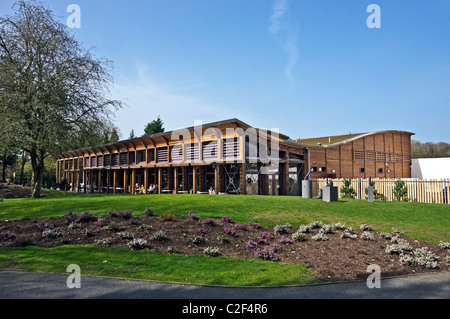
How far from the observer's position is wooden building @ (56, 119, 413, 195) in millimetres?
25891

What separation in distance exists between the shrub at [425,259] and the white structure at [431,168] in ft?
152

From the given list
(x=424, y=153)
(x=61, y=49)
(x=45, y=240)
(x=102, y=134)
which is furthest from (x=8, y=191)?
(x=424, y=153)

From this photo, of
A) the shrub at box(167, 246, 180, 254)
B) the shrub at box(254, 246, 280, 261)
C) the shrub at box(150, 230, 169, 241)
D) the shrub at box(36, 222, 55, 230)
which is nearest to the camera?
the shrub at box(254, 246, 280, 261)

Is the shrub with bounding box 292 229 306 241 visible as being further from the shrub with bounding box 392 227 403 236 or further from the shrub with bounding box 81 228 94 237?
the shrub with bounding box 81 228 94 237

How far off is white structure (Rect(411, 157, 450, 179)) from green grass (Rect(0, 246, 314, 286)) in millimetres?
50050

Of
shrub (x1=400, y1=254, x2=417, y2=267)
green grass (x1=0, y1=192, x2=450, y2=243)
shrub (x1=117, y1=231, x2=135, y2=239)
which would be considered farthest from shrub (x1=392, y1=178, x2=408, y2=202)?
shrub (x1=117, y1=231, x2=135, y2=239)

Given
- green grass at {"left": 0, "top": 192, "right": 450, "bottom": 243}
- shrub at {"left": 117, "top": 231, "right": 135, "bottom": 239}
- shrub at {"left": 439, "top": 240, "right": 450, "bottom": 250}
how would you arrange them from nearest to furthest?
1. shrub at {"left": 117, "top": 231, "right": 135, "bottom": 239}
2. shrub at {"left": 439, "top": 240, "right": 450, "bottom": 250}
3. green grass at {"left": 0, "top": 192, "right": 450, "bottom": 243}

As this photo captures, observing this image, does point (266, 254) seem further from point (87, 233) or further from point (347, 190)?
point (347, 190)

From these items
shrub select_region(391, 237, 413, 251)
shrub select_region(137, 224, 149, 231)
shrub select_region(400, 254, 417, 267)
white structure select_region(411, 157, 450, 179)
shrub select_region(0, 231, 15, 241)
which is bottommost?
shrub select_region(400, 254, 417, 267)

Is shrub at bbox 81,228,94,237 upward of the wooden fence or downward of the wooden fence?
downward

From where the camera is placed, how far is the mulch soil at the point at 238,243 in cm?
822

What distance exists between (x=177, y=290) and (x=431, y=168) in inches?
2143
